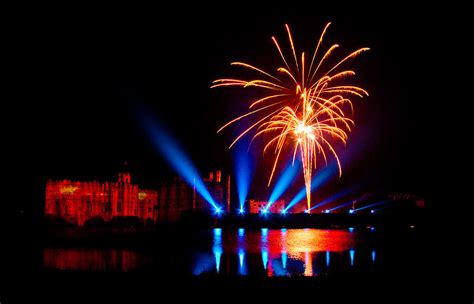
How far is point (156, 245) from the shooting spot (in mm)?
22172

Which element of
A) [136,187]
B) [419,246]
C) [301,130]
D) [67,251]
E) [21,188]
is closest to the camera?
[67,251]

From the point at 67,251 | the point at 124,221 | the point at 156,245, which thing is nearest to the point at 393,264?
the point at 156,245

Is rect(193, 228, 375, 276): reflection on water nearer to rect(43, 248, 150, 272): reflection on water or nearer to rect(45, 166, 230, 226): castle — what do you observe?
rect(43, 248, 150, 272): reflection on water

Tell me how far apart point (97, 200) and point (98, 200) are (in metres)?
0.15

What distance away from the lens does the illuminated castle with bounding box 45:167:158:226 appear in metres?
54.5

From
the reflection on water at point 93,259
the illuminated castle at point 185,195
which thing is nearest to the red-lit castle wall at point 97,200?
the illuminated castle at point 185,195

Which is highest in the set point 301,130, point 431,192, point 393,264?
point 301,130

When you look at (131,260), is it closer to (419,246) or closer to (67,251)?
(67,251)

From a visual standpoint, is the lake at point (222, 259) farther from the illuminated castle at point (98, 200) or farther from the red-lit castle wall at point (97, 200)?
the red-lit castle wall at point (97, 200)

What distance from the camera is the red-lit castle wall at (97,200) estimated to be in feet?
179

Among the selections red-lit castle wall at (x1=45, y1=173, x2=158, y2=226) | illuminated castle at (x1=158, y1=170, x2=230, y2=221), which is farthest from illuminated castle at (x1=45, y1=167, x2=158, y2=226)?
illuminated castle at (x1=158, y1=170, x2=230, y2=221)

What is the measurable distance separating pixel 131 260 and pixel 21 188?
42.1 metres

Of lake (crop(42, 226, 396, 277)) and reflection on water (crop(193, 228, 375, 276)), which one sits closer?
lake (crop(42, 226, 396, 277))

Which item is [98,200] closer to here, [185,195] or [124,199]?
[124,199]
